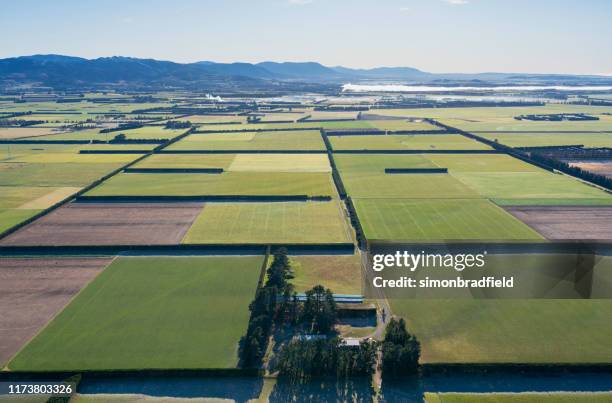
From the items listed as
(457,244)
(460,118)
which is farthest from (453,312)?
(460,118)

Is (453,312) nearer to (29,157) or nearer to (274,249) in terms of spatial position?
(274,249)

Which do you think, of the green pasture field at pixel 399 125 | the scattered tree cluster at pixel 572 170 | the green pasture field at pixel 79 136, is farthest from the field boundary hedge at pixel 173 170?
the green pasture field at pixel 399 125

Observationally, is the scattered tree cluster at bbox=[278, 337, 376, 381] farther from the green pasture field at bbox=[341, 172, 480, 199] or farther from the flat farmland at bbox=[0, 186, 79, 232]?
the flat farmland at bbox=[0, 186, 79, 232]

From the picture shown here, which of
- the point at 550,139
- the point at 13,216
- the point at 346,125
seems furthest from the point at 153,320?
the point at 346,125

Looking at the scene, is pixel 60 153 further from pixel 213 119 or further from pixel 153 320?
pixel 153 320

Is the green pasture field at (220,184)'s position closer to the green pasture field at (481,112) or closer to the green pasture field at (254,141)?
the green pasture field at (254,141)

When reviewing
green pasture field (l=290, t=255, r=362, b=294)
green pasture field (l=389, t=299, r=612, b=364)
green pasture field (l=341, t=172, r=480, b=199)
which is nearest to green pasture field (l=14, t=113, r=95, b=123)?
green pasture field (l=341, t=172, r=480, b=199)
